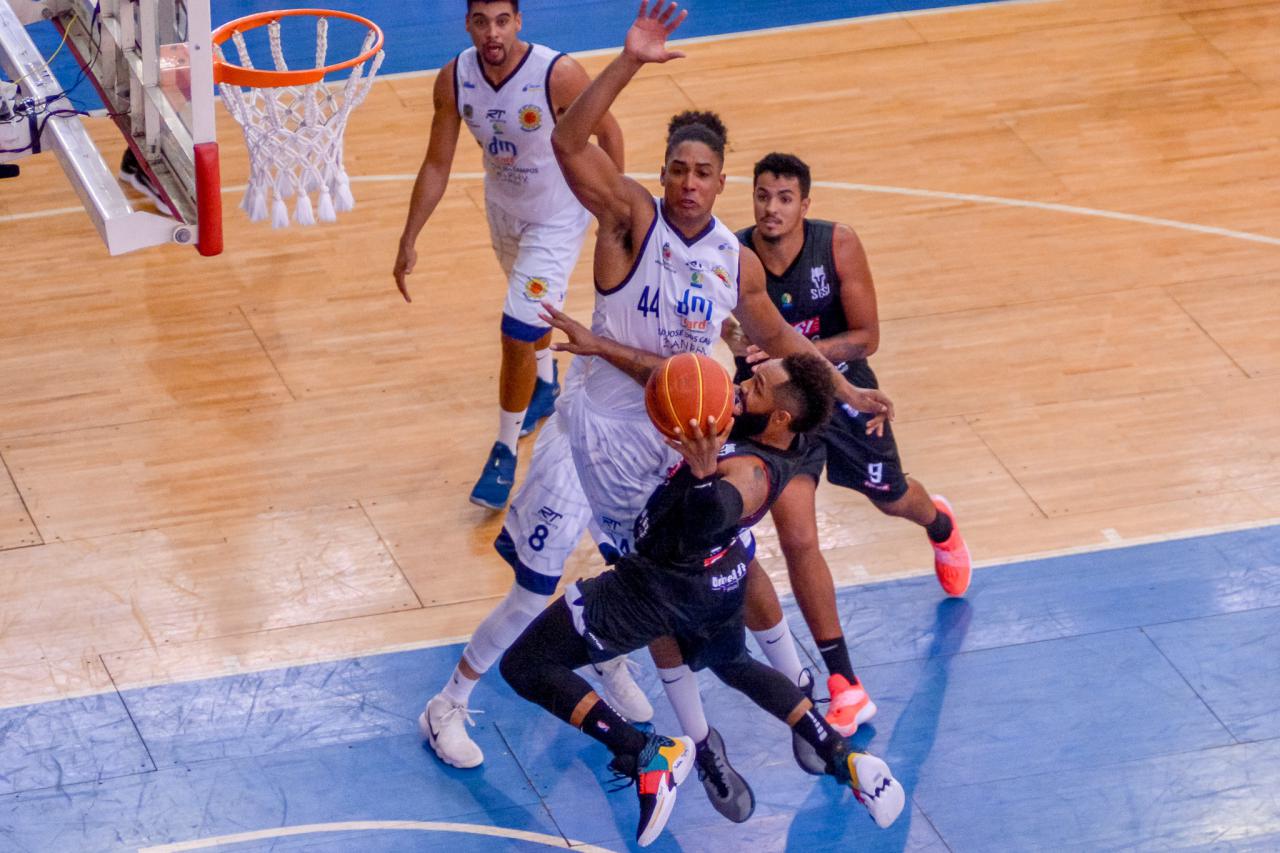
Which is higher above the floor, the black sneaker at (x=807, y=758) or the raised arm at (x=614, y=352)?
the raised arm at (x=614, y=352)

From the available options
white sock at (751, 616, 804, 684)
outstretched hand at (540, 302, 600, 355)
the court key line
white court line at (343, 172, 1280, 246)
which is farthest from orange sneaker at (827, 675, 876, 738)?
the court key line

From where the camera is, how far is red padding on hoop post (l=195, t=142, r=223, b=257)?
21.5ft

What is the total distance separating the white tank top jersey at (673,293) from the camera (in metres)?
6.29

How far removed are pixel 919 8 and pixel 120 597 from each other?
27.1 feet

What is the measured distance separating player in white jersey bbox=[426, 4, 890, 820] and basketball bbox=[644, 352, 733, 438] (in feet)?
2.49

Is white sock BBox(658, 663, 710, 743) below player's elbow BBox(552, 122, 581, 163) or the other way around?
below

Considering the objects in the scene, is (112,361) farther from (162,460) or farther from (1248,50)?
(1248,50)

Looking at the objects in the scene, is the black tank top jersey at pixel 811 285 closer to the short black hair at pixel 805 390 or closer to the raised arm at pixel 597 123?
the raised arm at pixel 597 123

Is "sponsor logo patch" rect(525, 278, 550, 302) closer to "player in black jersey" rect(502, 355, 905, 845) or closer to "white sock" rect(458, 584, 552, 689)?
"white sock" rect(458, 584, 552, 689)

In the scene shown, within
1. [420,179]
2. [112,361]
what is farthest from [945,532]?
[112,361]

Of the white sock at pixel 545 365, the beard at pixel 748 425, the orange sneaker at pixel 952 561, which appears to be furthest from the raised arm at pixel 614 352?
the white sock at pixel 545 365

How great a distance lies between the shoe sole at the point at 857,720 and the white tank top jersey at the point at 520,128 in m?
2.72

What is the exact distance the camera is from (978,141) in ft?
37.6

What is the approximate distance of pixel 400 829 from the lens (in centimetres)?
654
